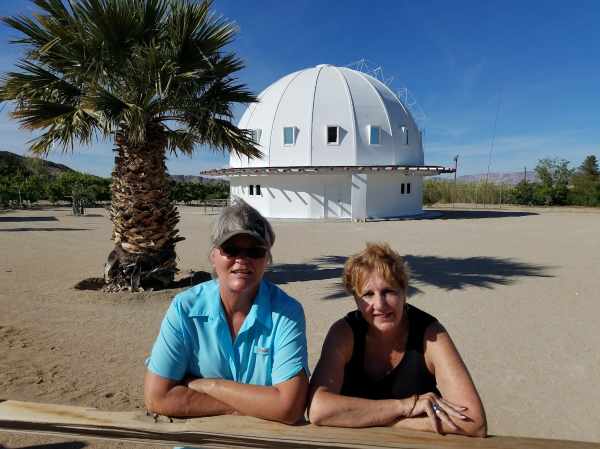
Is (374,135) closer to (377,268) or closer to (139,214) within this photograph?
(139,214)

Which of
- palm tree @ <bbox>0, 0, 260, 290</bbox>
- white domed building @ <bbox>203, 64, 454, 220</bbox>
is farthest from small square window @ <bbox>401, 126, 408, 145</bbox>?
palm tree @ <bbox>0, 0, 260, 290</bbox>

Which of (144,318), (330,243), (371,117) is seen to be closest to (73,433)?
(144,318)

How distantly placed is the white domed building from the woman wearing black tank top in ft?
77.0

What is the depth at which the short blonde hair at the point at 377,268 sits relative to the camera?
2071 mm

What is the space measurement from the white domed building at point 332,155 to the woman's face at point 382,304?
23.5 metres

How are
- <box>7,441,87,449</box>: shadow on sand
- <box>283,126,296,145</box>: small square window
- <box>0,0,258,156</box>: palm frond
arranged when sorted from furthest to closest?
<box>283,126,296,145</box>: small square window, <box>0,0,258,156</box>: palm frond, <box>7,441,87,449</box>: shadow on sand

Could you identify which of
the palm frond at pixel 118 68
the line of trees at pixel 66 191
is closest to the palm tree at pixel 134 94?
the palm frond at pixel 118 68

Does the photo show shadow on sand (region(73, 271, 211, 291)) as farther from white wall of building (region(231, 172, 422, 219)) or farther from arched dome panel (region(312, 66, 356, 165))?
arched dome panel (region(312, 66, 356, 165))

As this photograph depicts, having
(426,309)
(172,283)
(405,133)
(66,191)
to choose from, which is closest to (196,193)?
(66,191)

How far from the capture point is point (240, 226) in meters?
2.00

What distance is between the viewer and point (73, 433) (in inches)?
65.7

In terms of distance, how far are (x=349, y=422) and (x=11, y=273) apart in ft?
33.0

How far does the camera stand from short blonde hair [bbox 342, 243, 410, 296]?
2.07 m

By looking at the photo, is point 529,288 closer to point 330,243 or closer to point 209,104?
Answer: point 209,104
